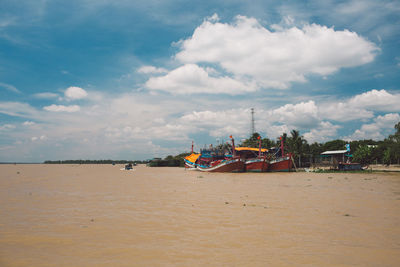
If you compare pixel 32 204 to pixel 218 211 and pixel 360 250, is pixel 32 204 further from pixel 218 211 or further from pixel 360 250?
pixel 360 250

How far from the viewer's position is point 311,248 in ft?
20.0

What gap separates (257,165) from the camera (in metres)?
50.3

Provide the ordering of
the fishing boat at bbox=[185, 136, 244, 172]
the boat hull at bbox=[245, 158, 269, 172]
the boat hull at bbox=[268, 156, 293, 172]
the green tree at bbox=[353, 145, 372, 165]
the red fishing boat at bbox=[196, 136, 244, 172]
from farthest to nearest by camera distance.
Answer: the green tree at bbox=[353, 145, 372, 165], the boat hull at bbox=[268, 156, 293, 172], the fishing boat at bbox=[185, 136, 244, 172], the red fishing boat at bbox=[196, 136, 244, 172], the boat hull at bbox=[245, 158, 269, 172]

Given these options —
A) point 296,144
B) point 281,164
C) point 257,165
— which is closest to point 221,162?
point 257,165

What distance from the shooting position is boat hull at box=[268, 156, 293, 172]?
5138 cm

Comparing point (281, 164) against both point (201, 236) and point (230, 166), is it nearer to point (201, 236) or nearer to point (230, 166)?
point (230, 166)

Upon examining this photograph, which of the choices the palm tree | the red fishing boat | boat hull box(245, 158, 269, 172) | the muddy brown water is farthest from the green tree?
the muddy brown water

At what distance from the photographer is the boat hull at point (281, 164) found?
51375 mm

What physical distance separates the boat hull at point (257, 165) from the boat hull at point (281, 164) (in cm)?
160

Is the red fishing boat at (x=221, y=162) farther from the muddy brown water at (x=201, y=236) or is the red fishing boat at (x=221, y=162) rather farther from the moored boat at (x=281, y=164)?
the muddy brown water at (x=201, y=236)

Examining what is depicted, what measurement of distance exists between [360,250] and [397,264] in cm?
83

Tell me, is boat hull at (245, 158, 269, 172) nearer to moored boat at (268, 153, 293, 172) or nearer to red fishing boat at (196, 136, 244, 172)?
red fishing boat at (196, 136, 244, 172)

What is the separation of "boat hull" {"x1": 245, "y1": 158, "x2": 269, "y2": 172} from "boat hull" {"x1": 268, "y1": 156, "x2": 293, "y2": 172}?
1.60 m

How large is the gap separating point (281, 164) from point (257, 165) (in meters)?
Result: 5.24
